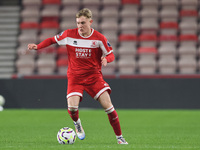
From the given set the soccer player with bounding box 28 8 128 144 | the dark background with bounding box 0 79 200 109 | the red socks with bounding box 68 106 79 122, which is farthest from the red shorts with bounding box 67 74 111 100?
the dark background with bounding box 0 79 200 109

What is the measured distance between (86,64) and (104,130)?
8.34 ft

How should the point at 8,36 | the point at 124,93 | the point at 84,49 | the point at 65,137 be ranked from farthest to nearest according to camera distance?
the point at 8,36 → the point at 124,93 → the point at 84,49 → the point at 65,137

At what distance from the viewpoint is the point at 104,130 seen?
8664 mm

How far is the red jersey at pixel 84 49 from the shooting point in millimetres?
6367

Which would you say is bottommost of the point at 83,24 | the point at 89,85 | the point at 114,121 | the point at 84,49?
the point at 114,121

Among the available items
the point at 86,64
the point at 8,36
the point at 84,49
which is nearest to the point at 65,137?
the point at 86,64

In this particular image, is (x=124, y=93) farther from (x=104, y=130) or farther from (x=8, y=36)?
(x=8, y=36)

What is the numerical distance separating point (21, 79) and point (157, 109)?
13.3 feet

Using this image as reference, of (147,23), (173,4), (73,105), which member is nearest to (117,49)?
(147,23)

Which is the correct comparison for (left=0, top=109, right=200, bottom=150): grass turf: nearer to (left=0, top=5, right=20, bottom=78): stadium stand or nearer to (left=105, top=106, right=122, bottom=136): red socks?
(left=105, top=106, right=122, bottom=136): red socks

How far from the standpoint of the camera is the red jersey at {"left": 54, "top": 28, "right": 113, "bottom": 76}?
6367 millimetres

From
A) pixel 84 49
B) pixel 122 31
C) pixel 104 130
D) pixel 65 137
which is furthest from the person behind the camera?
pixel 122 31

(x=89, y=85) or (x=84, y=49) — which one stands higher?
(x=84, y=49)

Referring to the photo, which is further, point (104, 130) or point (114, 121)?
point (104, 130)
